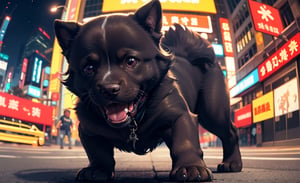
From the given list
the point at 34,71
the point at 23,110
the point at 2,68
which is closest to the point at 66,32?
the point at 23,110

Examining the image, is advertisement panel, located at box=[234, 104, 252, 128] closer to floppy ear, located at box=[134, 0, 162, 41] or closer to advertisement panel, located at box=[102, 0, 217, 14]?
advertisement panel, located at box=[102, 0, 217, 14]

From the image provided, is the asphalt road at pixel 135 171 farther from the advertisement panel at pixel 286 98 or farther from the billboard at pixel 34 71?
the billboard at pixel 34 71

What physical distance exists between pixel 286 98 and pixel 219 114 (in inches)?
677

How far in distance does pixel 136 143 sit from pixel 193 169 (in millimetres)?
528

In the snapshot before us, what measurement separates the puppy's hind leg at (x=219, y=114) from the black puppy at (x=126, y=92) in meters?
0.71

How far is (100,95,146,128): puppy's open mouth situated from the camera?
1695mm

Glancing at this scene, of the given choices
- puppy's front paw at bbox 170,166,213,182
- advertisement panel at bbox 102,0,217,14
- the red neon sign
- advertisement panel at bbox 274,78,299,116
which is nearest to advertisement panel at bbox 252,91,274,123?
advertisement panel at bbox 274,78,299,116

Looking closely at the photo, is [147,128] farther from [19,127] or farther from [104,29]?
[19,127]

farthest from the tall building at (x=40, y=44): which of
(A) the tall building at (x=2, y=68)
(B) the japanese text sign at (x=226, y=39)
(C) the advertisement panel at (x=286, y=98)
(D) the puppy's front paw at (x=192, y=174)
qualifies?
(D) the puppy's front paw at (x=192, y=174)

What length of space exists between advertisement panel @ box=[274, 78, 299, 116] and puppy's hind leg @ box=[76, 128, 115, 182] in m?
17.1

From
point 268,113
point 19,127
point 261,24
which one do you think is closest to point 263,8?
point 261,24

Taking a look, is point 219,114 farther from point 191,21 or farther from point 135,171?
point 191,21

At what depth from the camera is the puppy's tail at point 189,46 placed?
2.86 m

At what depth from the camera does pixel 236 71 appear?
30.4 meters
